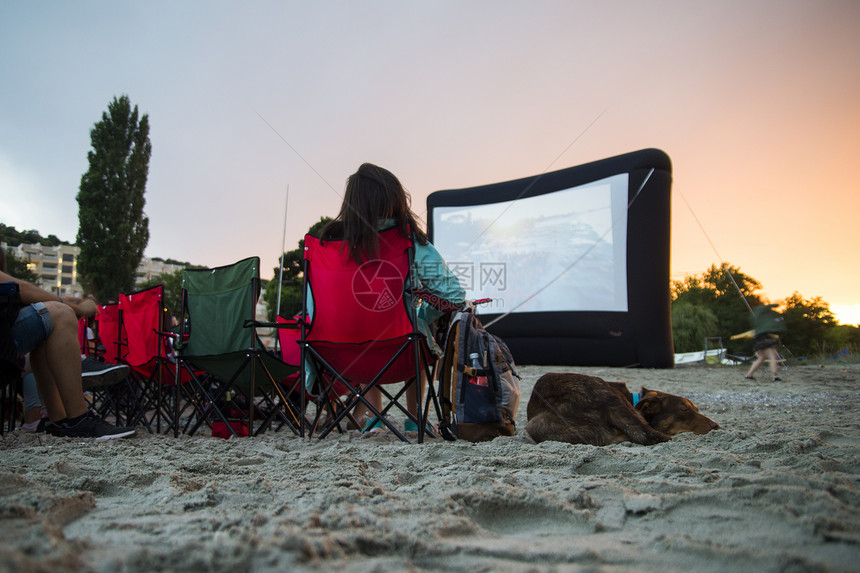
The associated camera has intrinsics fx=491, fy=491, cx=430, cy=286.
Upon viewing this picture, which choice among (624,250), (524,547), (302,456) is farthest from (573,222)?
(524,547)

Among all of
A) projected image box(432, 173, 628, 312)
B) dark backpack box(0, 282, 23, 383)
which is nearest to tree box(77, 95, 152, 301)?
projected image box(432, 173, 628, 312)

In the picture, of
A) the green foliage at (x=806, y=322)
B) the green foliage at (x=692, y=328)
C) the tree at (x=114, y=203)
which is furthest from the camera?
the green foliage at (x=692, y=328)

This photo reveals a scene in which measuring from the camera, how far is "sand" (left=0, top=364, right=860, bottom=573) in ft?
2.18

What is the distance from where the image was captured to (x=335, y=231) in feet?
7.30

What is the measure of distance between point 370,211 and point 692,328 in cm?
2259

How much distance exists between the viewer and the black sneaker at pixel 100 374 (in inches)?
92.0

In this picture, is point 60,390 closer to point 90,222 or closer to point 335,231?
point 335,231

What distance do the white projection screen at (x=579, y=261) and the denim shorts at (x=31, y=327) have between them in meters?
6.11

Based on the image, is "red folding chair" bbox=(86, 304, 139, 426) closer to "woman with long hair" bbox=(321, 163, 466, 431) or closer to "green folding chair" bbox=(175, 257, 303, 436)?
"green folding chair" bbox=(175, 257, 303, 436)

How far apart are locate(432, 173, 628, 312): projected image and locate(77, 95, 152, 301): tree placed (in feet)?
40.8

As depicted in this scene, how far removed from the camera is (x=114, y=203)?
52.9 ft

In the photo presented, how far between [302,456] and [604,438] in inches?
41.1

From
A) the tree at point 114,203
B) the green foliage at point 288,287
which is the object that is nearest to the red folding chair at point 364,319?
the green foliage at point 288,287

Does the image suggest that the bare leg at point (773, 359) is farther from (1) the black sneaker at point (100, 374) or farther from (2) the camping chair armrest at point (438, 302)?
(1) the black sneaker at point (100, 374)
